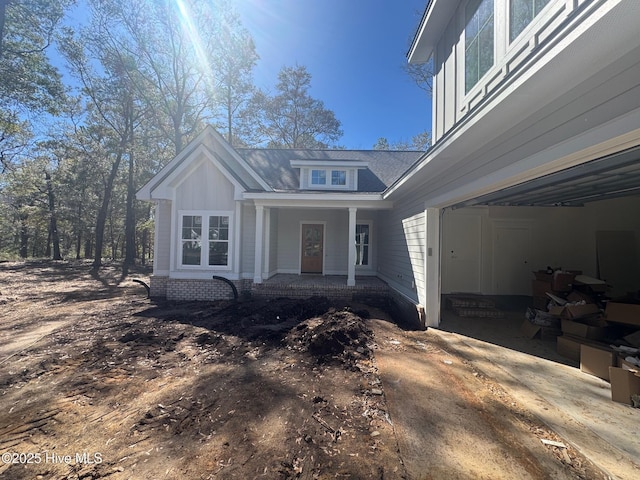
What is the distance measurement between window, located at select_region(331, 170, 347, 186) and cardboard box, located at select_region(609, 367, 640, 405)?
29.1 ft

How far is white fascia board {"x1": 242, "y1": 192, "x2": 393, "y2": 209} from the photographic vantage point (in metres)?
8.12

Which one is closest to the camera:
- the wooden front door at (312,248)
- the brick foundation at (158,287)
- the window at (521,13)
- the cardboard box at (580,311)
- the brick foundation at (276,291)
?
the window at (521,13)

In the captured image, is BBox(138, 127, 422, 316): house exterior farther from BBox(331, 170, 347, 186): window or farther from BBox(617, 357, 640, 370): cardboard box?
BBox(617, 357, 640, 370): cardboard box

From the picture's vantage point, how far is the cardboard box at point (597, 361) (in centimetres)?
348

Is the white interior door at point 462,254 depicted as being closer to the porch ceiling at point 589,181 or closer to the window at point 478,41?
the porch ceiling at point 589,181

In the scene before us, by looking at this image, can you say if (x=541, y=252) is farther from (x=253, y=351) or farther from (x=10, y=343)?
(x=10, y=343)

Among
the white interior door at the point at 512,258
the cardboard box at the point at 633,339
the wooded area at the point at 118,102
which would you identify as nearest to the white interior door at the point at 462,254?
the white interior door at the point at 512,258

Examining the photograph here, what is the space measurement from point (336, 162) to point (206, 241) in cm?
548

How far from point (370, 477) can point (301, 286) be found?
6245 millimetres

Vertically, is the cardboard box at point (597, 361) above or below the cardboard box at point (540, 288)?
below

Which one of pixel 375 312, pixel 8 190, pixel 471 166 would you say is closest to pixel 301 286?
pixel 375 312

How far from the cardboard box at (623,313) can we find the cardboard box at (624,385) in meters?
1.61

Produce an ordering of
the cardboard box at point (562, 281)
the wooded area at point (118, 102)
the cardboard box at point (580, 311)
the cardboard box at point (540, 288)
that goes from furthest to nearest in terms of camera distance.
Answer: the wooded area at point (118, 102), the cardboard box at point (540, 288), the cardboard box at point (562, 281), the cardboard box at point (580, 311)

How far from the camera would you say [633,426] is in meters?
2.62
